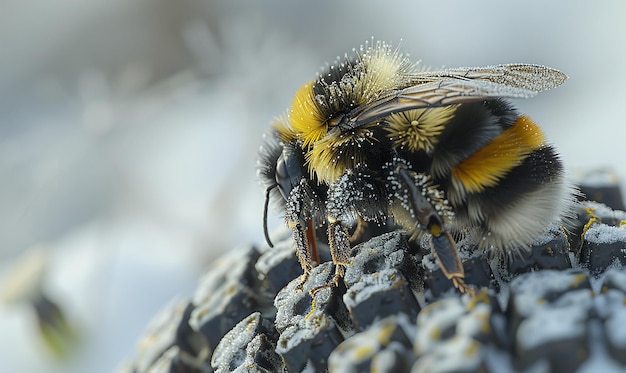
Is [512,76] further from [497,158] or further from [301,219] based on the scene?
[301,219]

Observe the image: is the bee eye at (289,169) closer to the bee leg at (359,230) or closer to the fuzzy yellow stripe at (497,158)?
the bee leg at (359,230)

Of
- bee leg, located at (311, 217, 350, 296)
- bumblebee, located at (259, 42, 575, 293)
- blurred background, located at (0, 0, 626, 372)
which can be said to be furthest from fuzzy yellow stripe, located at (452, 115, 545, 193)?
blurred background, located at (0, 0, 626, 372)

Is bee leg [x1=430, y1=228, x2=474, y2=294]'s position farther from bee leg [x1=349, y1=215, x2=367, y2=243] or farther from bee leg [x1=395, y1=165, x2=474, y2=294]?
bee leg [x1=349, y1=215, x2=367, y2=243]

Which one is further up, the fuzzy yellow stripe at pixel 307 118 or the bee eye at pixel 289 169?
the fuzzy yellow stripe at pixel 307 118

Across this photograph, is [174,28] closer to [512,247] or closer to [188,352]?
[188,352]

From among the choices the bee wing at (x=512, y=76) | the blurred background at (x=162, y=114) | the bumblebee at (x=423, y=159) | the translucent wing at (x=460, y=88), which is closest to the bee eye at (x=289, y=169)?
the bumblebee at (x=423, y=159)

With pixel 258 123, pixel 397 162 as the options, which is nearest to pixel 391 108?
pixel 397 162
